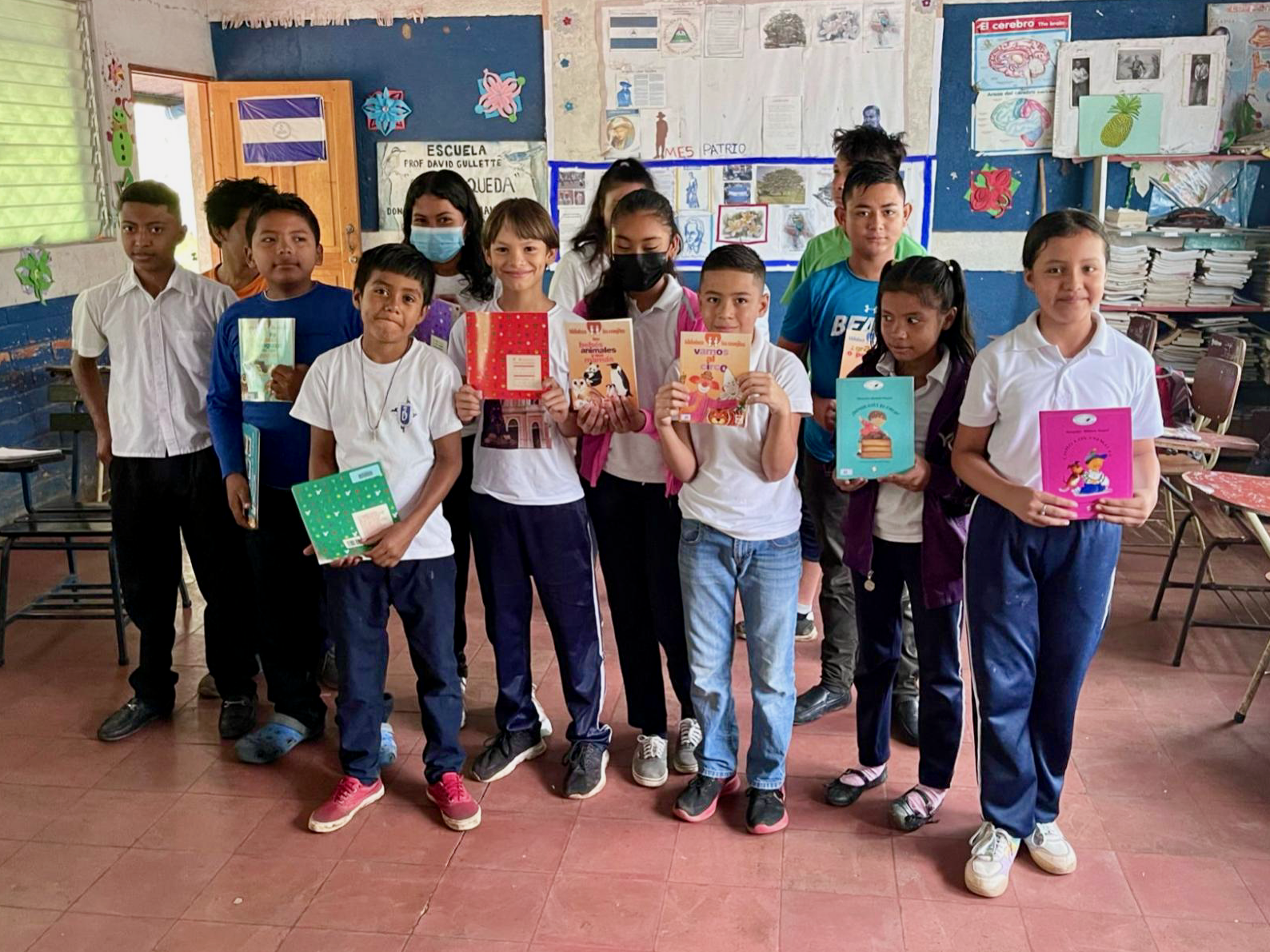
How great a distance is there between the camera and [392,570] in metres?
2.73

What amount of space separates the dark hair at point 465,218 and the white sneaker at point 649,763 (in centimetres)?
132

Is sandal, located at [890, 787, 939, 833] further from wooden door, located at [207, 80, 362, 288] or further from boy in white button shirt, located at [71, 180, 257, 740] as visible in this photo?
wooden door, located at [207, 80, 362, 288]

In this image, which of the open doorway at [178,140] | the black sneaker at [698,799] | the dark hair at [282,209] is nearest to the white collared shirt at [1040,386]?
the black sneaker at [698,799]

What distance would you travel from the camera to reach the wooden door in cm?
633

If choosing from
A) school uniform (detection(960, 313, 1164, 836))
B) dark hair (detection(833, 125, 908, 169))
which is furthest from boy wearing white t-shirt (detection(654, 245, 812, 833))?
dark hair (detection(833, 125, 908, 169))

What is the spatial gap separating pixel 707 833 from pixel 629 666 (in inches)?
19.6

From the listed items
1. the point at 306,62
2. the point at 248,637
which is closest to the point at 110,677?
the point at 248,637

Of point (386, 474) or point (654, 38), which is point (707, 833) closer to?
point (386, 474)

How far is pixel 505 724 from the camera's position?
9.94ft

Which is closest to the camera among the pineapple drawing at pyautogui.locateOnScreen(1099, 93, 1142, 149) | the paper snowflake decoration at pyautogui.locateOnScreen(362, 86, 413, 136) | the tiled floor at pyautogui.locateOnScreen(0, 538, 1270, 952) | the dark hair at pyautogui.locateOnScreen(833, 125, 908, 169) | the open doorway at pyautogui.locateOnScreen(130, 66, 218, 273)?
the tiled floor at pyautogui.locateOnScreen(0, 538, 1270, 952)

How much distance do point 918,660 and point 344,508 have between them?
1459 mm

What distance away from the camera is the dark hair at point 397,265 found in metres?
2.61

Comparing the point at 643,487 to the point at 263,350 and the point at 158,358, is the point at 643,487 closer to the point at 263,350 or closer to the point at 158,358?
the point at 263,350

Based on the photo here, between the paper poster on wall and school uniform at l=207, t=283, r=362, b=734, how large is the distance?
11.7 feet
